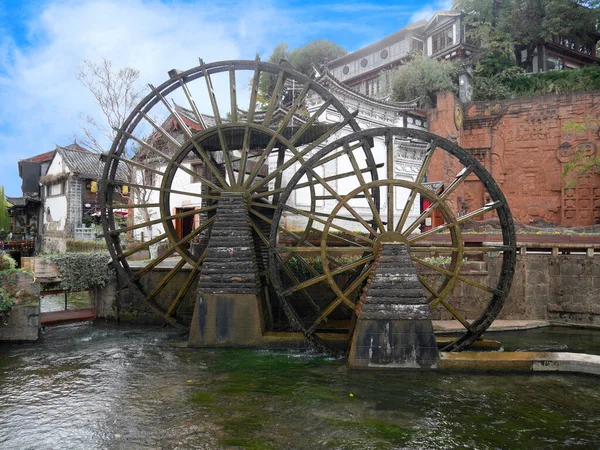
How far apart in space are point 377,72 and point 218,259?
82.7ft

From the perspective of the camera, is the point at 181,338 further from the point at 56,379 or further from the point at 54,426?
the point at 54,426

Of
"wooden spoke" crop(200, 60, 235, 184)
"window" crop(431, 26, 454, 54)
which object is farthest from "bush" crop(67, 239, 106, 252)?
"window" crop(431, 26, 454, 54)

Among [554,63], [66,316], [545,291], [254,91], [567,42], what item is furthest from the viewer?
[567,42]

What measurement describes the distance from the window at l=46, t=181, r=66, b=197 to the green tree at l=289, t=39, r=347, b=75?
17.9 m

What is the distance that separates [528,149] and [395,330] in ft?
60.2

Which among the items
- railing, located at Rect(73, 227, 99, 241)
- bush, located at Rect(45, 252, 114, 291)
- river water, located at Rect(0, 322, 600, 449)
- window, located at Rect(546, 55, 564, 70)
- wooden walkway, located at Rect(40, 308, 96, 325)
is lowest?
river water, located at Rect(0, 322, 600, 449)

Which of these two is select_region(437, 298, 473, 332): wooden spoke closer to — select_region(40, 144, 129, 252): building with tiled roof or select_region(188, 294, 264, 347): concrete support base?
select_region(188, 294, 264, 347): concrete support base

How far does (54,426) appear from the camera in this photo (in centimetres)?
510

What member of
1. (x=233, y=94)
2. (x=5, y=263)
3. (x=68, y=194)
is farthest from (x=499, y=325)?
(x=68, y=194)

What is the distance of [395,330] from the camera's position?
6.70m

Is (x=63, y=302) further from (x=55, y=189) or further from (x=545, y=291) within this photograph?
(x=55, y=189)

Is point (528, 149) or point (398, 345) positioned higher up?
point (528, 149)

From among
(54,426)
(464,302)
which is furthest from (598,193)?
(54,426)

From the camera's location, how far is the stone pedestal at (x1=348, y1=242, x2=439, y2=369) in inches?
263
